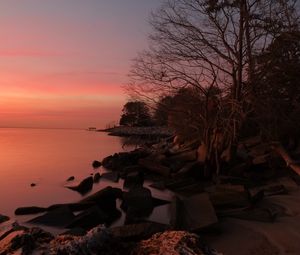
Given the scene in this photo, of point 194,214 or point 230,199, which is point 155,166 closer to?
point 230,199

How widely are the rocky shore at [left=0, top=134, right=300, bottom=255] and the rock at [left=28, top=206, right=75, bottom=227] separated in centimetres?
3

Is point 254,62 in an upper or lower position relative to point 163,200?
upper

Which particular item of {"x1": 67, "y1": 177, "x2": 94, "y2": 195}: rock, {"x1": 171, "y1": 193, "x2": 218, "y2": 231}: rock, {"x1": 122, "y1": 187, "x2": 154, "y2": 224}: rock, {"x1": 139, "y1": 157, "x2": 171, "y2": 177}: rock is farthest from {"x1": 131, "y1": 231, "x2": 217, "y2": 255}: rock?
{"x1": 139, "y1": 157, "x2": 171, "y2": 177}: rock

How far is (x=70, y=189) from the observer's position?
20406mm

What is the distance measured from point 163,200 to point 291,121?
7.63 metres

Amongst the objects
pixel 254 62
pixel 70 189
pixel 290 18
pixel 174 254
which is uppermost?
pixel 290 18

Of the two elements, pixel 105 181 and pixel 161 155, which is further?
pixel 161 155

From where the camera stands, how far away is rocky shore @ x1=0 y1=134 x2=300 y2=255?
2.83m

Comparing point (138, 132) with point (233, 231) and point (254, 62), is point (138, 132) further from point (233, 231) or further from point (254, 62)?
point (233, 231)

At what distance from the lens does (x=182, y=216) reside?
10695 millimetres

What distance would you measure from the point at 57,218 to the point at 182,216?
12.5ft

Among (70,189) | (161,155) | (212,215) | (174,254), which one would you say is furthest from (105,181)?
(174,254)

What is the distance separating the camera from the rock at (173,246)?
257cm

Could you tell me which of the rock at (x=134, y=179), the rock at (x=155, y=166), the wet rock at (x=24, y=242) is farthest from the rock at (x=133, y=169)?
the wet rock at (x=24, y=242)
